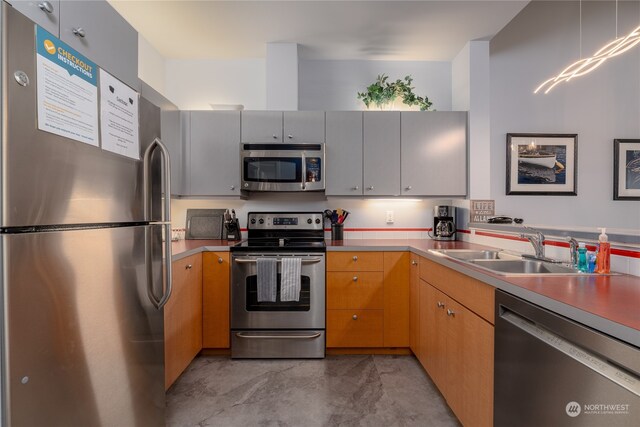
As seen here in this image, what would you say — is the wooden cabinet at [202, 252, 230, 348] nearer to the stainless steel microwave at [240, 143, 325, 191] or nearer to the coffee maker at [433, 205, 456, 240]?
the stainless steel microwave at [240, 143, 325, 191]

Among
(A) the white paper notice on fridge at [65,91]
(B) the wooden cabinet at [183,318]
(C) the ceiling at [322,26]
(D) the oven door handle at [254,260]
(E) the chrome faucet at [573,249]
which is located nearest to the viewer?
(A) the white paper notice on fridge at [65,91]

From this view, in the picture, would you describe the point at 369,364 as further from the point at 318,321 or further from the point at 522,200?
the point at 522,200

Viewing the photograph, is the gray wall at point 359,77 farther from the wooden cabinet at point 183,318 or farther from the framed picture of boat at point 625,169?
the wooden cabinet at point 183,318

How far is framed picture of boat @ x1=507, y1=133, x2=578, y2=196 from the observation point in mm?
2811

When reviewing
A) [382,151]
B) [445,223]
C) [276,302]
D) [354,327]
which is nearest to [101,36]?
[276,302]

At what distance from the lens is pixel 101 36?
122 cm

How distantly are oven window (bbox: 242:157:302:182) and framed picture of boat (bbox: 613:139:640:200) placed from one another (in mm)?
2849

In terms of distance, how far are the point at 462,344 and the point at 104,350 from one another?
155 centimetres

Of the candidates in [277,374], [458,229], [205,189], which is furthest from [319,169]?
[277,374]

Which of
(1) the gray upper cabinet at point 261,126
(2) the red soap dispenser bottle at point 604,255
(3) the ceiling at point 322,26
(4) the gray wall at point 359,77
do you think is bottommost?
(2) the red soap dispenser bottle at point 604,255

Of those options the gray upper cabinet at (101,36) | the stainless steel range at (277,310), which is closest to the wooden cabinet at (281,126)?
the stainless steel range at (277,310)

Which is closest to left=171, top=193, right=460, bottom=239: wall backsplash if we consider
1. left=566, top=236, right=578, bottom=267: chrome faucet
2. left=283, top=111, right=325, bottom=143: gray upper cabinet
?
left=283, top=111, right=325, bottom=143: gray upper cabinet

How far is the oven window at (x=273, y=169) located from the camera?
267 centimetres

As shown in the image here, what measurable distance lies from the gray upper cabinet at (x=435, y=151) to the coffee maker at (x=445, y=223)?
7.2 inches
